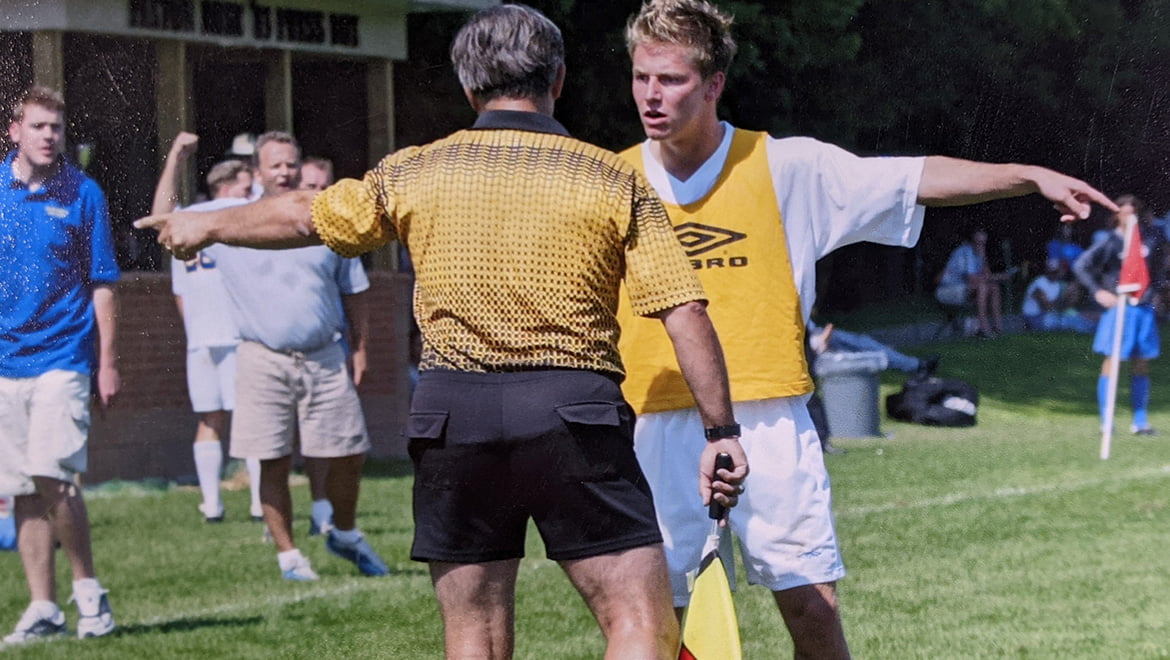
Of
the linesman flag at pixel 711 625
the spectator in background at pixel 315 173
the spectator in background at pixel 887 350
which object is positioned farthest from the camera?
the spectator in background at pixel 887 350

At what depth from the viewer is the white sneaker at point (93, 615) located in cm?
618

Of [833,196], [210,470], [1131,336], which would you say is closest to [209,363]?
[210,470]

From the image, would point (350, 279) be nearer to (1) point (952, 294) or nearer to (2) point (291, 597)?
(2) point (291, 597)

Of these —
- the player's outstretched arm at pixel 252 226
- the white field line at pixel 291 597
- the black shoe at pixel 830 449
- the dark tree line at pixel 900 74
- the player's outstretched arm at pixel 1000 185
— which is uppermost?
the dark tree line at pixel 900 74

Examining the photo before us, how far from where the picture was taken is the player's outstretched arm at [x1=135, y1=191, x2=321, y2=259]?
11.4 ft

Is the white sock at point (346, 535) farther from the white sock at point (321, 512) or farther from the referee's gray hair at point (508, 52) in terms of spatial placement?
the referee's gray hair at point (508, 52)

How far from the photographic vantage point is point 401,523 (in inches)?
373

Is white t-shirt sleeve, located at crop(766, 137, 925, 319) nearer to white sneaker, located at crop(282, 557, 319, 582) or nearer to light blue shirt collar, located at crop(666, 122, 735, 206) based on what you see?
light blue shirt collar, located at crop(666, 122, 735, 206)

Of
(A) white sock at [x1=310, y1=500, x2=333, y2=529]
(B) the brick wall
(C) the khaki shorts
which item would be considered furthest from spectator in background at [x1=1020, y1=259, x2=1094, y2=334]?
(C) the khaki shorts

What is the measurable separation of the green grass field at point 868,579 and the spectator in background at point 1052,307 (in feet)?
27.4

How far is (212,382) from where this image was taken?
33.1 ft

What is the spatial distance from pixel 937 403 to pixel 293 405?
8889mm

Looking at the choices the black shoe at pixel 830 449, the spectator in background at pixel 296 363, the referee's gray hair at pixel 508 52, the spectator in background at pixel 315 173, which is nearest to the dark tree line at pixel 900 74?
the black shoe at pixel 830 449

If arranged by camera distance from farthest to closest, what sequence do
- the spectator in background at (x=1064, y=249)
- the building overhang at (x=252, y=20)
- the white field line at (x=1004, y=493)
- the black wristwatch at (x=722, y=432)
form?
the spectator in background at (x=1064, y=249) < the building overhang at (x=252, y=20) < the white field line at (x=1004, y=493) < the black wristwatch at (x=722, y=432)
